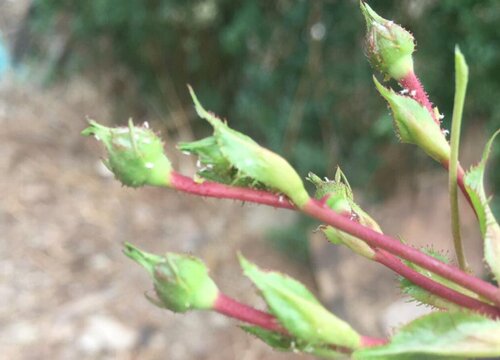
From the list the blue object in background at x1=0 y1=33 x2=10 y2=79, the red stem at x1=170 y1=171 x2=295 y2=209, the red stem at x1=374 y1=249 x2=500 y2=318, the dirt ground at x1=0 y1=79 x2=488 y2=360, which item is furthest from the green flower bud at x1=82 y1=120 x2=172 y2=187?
the blue object in background at x1=0 y1=33 x2=10 y2=79

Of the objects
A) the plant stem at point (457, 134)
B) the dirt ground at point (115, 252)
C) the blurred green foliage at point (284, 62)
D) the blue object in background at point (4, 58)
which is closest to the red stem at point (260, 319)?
the plant stem at point (457, 134)

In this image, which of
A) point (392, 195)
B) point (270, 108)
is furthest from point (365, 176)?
point (270, 108)

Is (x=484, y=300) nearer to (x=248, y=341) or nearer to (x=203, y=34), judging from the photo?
(x=248, y=341)

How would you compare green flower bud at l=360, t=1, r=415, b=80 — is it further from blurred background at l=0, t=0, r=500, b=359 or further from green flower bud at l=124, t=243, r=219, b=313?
blurred background at l=0, t=0, r=500, b=359

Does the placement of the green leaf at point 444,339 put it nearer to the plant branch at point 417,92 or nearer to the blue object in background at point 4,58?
the plant branch at point 417,92

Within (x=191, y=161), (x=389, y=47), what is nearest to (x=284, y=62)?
(x=191, y=161)

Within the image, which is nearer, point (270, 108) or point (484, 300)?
point (484, 300)
